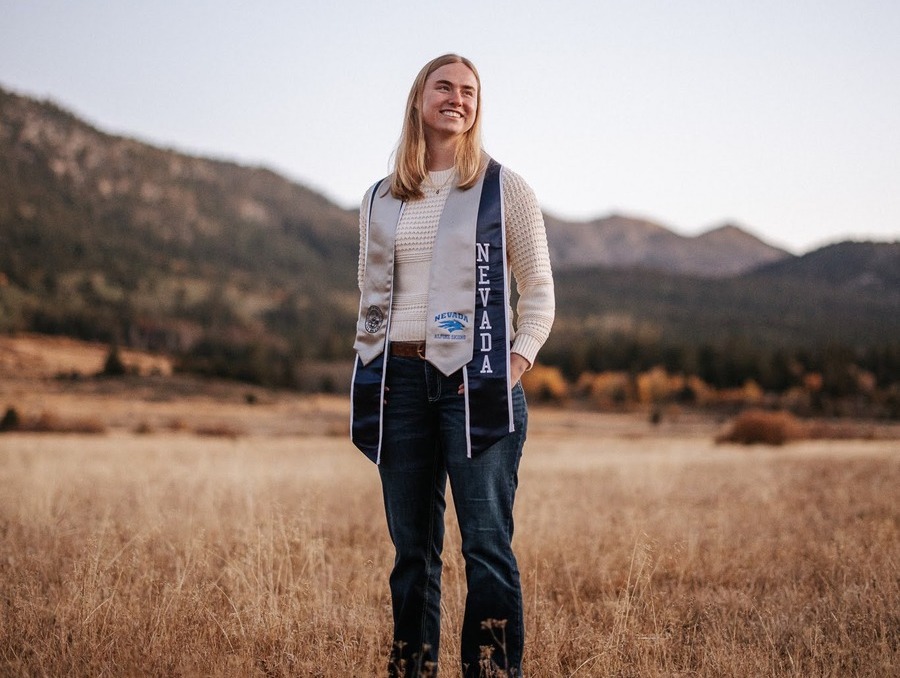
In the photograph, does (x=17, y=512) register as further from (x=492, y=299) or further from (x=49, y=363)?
(x=49, y=363)

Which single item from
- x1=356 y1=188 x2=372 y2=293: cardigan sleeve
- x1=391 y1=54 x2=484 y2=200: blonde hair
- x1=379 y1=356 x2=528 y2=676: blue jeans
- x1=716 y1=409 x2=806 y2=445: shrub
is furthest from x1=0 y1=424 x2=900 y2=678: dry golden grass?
x1=716 y1=409 x2=806 y2=445: shrub

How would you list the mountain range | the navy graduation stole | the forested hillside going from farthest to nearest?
the mountain range < the forested hillside < the navy graduation stole

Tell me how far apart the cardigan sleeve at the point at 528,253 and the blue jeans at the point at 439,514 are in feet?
0.89

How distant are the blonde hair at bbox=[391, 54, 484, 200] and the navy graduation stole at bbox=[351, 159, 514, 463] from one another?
0.05 meters

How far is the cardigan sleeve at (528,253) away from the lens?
275cm

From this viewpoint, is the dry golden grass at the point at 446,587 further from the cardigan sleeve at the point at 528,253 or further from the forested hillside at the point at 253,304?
the forested hillside at the point at 253,304

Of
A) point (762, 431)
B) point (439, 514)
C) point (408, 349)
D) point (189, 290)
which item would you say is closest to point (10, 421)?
point (762, 431)

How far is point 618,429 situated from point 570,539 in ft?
194

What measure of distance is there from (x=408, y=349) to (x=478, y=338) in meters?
0.27

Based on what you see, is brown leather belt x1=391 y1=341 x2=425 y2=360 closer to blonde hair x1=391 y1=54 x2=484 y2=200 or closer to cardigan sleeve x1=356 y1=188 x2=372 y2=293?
cardigan sleeve x1=356 y1=188 x2=372 y2=293

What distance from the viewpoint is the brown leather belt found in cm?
271

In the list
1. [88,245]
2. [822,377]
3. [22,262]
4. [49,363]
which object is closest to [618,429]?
[822,377]

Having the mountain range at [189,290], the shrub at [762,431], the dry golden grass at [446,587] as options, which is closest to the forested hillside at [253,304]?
the mountain range at [189,290]

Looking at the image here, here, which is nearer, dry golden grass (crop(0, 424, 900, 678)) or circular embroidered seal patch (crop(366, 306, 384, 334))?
circular embroidered seal patch (crop(366, 306, 384, 334))
